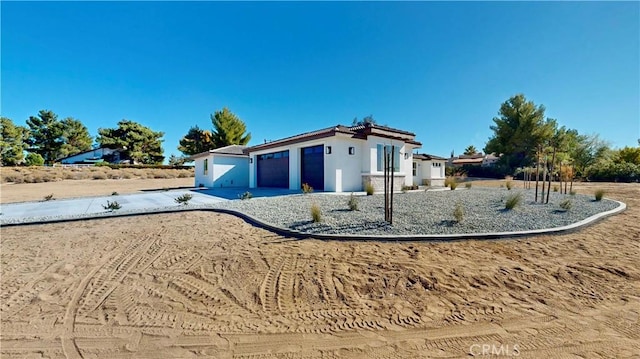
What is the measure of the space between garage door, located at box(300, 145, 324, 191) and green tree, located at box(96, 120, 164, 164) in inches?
1583

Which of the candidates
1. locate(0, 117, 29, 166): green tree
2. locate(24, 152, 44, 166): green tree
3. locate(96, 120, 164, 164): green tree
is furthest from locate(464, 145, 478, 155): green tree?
locate(0, 117, 29, 166): green tree

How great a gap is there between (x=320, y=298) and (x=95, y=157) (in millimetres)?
58135

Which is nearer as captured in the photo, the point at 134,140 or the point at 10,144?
the point at 10,144

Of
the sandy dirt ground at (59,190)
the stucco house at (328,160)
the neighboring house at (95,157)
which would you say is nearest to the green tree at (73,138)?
the neighboring house at (95,157)

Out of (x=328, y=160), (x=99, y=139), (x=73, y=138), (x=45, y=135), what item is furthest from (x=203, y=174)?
(x=73, y=138)

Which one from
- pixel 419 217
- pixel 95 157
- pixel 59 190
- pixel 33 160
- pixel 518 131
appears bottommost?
pixel 419 217

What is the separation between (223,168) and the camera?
20.0 metres

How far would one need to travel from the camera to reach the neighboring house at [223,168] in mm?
19500

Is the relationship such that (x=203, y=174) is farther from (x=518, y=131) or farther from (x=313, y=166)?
(x=518, y=131)

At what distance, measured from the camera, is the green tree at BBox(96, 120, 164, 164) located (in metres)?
39.0

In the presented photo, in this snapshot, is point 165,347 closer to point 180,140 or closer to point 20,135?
point 180,140

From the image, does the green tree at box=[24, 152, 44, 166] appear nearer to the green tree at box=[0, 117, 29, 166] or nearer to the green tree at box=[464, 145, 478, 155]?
the green tree at box=[0, 117, 29, 166]

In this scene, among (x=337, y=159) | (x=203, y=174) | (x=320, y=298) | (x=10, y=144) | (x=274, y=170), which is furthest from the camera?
(x=10, y=144)

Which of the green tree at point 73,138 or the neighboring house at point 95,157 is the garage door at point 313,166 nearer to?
the neighboring house at point 95,157
